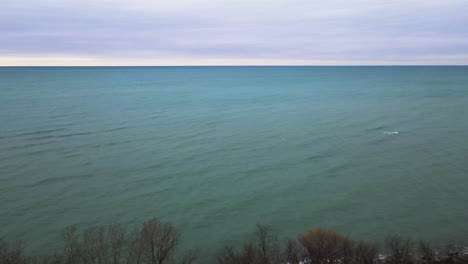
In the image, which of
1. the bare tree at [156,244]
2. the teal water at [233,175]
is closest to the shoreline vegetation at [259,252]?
the bare tree at [156,244]

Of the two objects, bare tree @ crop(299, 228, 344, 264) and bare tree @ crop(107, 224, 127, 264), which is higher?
bare tree @ crop(107, 224, 127, 264)

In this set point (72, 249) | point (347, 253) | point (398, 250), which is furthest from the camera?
point (398, 250)

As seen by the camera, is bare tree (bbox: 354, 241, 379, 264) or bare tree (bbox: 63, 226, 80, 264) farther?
bare tree (bbox: 354, 241, 379, 264)

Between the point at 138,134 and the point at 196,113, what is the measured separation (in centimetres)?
2204

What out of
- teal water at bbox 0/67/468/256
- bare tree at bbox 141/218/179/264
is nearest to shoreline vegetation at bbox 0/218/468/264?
bare tree at bbox 141/218/179/264

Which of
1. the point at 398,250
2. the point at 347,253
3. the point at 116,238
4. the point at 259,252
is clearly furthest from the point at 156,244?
the point at 398,250

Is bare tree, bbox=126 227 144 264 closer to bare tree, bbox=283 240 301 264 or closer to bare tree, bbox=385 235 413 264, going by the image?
bare tree, bbox=283 240 301 264

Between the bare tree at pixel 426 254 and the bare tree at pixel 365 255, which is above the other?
the bare tree at pixel 365 255

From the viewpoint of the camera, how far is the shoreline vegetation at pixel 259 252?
845 inches

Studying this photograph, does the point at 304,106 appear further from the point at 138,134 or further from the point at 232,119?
the point at 138,134

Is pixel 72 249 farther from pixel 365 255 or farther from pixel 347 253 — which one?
pixel 365 255

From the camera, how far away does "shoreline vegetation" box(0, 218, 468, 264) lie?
2147 cm

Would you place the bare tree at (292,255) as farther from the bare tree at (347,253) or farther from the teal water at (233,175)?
the teal water at (233,175)

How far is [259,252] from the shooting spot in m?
22.5
